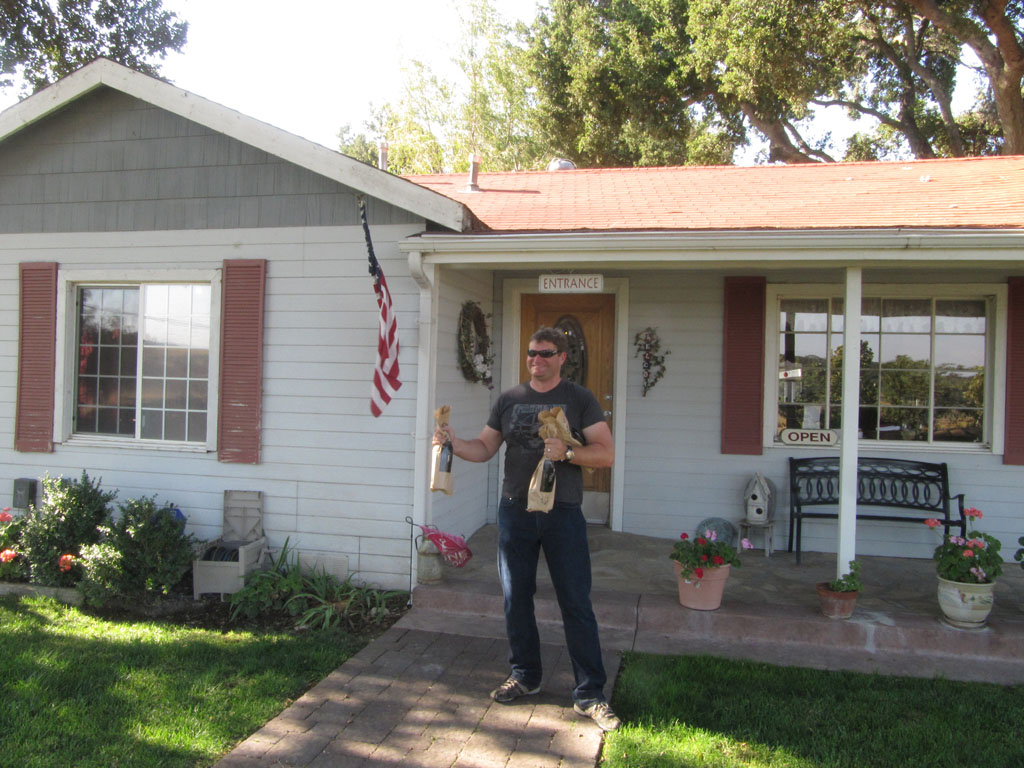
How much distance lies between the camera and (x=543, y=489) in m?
3.51

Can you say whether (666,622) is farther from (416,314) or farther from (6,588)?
(6,588)

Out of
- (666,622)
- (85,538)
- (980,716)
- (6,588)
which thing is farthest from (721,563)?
(6,588)

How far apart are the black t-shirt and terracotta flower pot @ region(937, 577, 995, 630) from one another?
8.43 feet

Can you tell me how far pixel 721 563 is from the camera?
16.1 ft

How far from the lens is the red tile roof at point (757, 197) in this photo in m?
5.46

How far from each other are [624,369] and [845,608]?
2721 mm

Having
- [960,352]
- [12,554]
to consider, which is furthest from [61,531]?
[960,352]

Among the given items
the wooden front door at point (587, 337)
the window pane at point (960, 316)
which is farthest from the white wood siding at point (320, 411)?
the window pane at point (960, 316)

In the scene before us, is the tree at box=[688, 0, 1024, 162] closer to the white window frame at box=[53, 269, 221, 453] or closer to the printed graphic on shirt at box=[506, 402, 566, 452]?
the white window frame at box=[53, 269, 221, 453]

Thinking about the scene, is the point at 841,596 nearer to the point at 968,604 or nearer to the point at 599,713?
the point at 968,604

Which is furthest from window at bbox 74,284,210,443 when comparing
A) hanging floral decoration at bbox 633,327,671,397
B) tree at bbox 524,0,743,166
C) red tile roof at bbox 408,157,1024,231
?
tree at bbox 524,0,743,166

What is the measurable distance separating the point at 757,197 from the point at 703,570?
10.6 ft

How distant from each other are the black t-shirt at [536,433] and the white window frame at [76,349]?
3125 millimetres

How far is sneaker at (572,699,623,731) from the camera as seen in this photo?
12.2 feet
